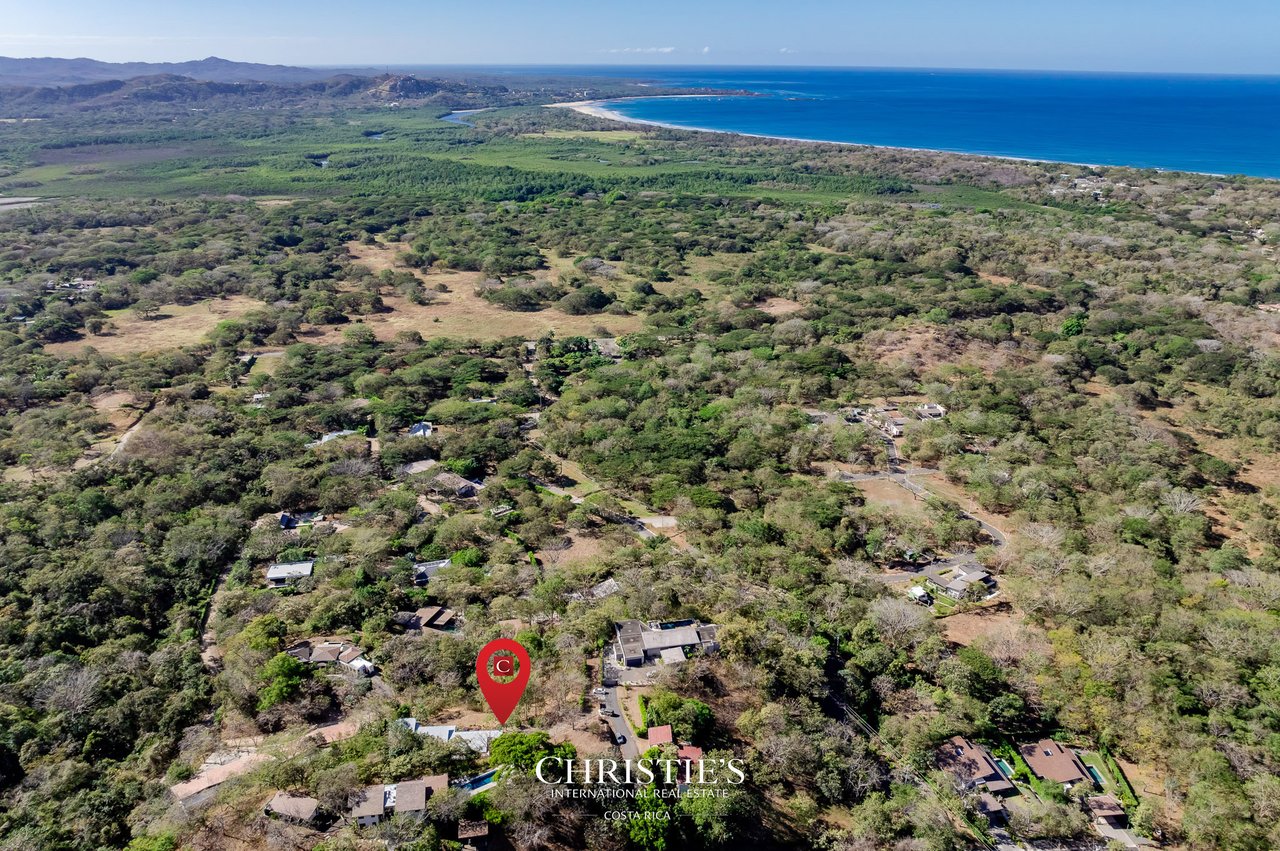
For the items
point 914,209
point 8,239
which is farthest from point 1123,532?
point 8,239

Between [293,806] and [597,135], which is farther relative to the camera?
[597,135]

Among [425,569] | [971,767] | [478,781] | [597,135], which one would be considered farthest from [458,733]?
[597,135]

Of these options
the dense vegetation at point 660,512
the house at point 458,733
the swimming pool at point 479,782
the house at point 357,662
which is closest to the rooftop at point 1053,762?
the dense vegetation at point 660,512

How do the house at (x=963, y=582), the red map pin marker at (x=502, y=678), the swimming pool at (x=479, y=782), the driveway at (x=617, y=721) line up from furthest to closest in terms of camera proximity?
1. the house at (x=963, y=582)
2. the driveway at (x=617, y=721)
3. the red map pin marker at (x=502, y=678)
4. the swimming pool at (x=479, y=782)

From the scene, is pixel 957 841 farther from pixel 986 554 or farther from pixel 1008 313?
pixel 1008 313

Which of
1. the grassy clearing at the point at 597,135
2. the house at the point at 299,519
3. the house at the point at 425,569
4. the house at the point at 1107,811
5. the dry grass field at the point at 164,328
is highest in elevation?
the grassy clearing at the point at 597,135

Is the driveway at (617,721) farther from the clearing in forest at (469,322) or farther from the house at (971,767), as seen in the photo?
the clearing in forest at (469,322)

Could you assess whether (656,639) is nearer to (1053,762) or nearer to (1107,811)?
(1053,762)
